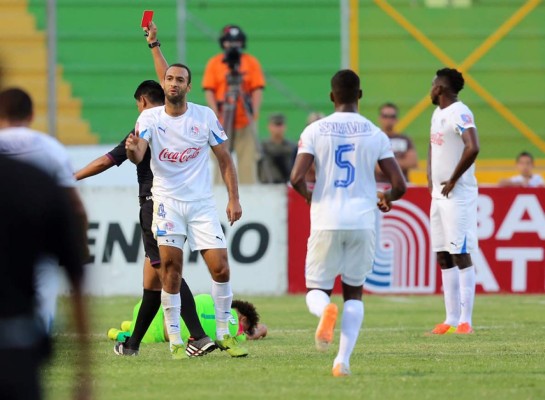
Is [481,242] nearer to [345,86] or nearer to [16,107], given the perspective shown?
[345,86]

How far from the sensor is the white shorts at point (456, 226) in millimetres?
12234

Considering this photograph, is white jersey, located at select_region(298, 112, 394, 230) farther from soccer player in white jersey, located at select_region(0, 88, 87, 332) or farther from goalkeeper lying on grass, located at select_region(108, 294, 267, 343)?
goalkeeper lying on grass, located at select_region(108, 294, 267, 343)

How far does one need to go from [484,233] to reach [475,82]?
4.68 meters

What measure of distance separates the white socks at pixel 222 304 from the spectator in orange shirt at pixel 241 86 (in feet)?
26.7

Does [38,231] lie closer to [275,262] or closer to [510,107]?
[275,262]

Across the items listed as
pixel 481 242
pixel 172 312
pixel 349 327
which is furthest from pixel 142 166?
pixel 481 242

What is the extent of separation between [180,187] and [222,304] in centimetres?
87

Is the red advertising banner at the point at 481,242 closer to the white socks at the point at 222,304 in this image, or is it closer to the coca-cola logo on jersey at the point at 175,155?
the white socks at the point at 222,304

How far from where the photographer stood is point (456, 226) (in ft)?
40.1

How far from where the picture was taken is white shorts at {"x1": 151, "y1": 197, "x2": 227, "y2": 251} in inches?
370

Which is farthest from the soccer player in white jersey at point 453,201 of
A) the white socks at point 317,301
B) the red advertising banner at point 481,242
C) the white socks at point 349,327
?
the red advertising banner at point 481,242

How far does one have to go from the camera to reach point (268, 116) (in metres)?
20.6

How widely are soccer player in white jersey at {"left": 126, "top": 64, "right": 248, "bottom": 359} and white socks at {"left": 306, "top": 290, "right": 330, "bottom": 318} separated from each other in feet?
3.97

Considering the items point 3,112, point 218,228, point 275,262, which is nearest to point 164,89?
point 218,228
